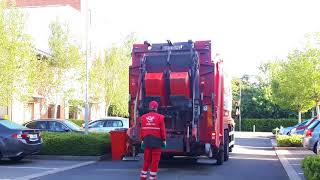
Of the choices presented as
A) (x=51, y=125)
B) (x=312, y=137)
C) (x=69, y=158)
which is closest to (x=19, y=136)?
(x=69, y=158)

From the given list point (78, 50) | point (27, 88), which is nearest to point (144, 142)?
point (27, 88)

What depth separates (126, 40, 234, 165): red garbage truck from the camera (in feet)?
44.9

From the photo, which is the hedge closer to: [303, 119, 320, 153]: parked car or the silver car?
the silver car

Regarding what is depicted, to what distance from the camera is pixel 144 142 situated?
453 inches

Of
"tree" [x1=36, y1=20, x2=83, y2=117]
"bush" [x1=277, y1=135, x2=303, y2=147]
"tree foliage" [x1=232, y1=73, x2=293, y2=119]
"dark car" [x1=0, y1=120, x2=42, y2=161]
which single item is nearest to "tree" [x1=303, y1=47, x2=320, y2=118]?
"bush" [x1=277, y1=135, x2=303, y2=147]

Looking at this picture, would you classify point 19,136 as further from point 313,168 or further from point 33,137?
point 313,168

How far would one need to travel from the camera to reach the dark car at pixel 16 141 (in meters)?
15.6

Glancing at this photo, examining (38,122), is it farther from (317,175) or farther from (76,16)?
(76,16)

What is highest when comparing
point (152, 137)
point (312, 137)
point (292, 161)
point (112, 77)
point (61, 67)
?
point (61, 67)

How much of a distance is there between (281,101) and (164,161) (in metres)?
26.8

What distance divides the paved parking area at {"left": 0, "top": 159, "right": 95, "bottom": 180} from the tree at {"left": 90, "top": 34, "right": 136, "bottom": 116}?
23065mm

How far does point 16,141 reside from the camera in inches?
617

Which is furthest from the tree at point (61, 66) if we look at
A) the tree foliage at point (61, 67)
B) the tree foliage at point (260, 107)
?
the tree foliage at point (260, 107)

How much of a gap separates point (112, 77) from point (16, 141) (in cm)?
2648
